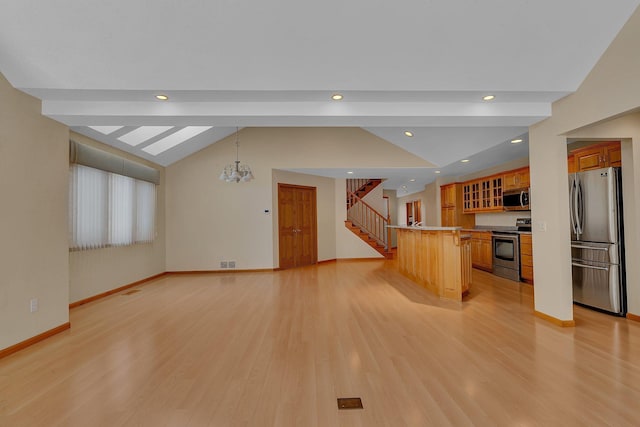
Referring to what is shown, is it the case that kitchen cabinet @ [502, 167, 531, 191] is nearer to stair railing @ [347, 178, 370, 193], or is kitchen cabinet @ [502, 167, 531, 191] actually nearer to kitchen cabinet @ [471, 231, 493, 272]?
kitchen cabinet @ [471, 231, 493, 272]

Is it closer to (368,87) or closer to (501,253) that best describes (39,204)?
(368,87)

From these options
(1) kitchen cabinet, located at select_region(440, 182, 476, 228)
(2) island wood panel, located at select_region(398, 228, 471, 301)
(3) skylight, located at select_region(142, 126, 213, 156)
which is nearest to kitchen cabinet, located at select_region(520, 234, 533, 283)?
(2) island wood panel, located at select_region(398, 228, 471, 301)

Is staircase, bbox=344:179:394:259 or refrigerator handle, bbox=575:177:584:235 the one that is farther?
staircase, bbox=344:179:394:259

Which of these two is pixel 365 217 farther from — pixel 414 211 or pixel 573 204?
pixel 573 204

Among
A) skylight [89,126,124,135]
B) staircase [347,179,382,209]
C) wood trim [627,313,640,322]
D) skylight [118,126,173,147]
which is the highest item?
skylight [118,126,173,147]

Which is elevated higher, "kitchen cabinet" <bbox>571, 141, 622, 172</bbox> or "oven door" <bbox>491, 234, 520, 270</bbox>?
"kitchen cabinet" <bbox>571, 141, 622, 172</bbox>

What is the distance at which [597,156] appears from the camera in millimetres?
4062

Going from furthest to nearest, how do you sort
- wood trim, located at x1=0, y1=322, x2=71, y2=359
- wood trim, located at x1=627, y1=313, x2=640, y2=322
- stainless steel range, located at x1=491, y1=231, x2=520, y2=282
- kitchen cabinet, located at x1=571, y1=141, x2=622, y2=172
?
stainless steel range, located at x1=491, y1=231, x2=520, y2=282, kitchen cabinet, located at x1=571, y1=141, x2=622, y2=172, wood trim, located at x1=627, y1=313, x2=640, y2=322, wood trim, located at x1=0, y1=322, x2=71, y2=359

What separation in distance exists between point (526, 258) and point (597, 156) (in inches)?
Answer: 83.1

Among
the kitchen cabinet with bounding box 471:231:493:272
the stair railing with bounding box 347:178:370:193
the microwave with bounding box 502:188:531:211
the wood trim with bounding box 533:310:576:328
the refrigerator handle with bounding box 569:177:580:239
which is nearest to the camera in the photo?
the wood trim with bounding box 533:310:576:328

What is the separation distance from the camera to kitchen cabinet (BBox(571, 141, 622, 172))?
385cm

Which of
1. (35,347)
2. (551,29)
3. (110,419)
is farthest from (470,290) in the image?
(35,347)

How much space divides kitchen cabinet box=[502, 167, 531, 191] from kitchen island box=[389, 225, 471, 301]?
7.39 ft

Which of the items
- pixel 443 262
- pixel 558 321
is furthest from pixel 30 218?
pixel 558 321
